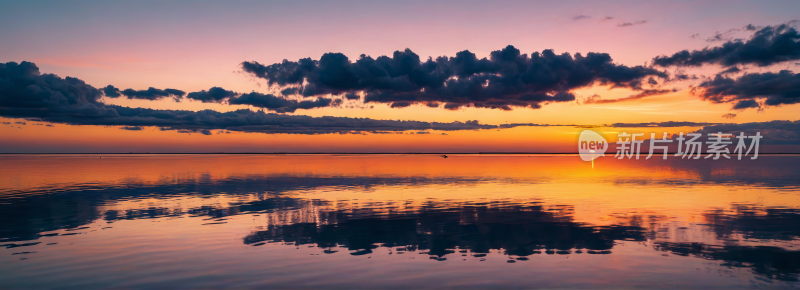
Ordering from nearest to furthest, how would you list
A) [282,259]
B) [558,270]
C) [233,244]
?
[558,270]
[282,259]
[233,244]

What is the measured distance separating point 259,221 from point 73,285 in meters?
14.7

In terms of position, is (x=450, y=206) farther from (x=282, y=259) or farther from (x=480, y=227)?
(x=282, y=259)

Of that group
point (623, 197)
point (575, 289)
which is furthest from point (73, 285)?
point (623, 197)

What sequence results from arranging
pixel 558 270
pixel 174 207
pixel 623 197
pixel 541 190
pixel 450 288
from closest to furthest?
pixel 450 288
pixel 558 270
pixel 174 207
pixel 623 197
pixel 541 190

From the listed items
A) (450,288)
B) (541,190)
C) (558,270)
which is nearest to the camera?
(450,288)

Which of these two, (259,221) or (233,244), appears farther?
(259,221)

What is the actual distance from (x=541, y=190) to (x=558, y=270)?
36839 mm

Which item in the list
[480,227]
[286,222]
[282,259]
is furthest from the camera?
[286,222]

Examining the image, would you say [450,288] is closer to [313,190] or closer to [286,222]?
[286,222]

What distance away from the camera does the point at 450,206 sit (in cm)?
3884

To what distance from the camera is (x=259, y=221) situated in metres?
31.0

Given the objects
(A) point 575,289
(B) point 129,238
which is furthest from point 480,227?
(B) point 129,238

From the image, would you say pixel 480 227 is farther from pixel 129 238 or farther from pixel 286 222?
pixel 129 238

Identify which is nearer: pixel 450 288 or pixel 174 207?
pixel 450 288
